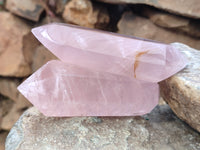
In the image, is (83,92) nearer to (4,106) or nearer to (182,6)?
(182,6)

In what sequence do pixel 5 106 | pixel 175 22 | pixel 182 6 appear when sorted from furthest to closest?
1. pixel 5 106
2. pixel 175 22
3. pixel 182 6

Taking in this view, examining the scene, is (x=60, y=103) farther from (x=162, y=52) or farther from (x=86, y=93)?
(x=162, y=52)

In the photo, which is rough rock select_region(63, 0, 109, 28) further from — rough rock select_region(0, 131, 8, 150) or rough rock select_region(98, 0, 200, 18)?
rough rock select_region(0, 131, 8, 150)

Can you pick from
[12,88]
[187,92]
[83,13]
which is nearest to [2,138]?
[12,88]

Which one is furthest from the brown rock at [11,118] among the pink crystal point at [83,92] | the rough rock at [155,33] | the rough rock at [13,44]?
the pink crystal point at [83,92]

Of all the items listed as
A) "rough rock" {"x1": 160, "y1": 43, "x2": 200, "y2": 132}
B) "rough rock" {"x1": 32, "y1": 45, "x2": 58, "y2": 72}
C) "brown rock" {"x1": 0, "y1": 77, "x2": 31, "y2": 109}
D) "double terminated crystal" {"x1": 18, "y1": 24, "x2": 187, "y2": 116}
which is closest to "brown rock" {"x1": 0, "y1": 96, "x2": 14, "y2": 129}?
"brown rock" {"x1": 0, "y1": 77, "x2": 31, "y2": 109}

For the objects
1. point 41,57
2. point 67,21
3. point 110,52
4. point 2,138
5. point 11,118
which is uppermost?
point 110,52

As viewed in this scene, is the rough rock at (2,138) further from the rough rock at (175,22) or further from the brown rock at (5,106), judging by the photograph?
the rough rock at (175,22)

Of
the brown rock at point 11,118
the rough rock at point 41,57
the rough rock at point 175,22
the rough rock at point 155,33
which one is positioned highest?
the rough rock at point 175,22
